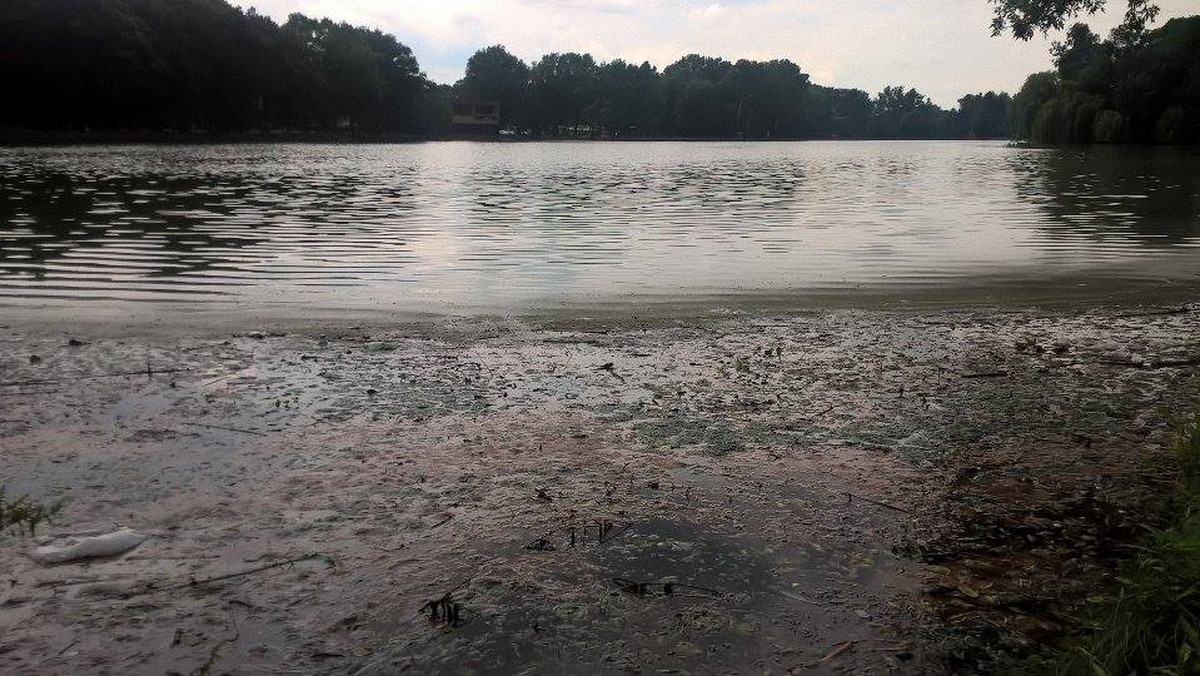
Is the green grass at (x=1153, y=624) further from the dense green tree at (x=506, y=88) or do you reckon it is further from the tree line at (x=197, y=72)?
the dense green tree at (x=506, y=88)

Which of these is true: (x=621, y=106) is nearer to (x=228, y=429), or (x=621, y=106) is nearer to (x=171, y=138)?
(x=171, y=138)

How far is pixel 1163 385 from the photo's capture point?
661 centimetres

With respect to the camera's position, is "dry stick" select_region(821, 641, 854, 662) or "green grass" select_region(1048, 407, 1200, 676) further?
"dry stick" select_region(821, 641, 854, 662)

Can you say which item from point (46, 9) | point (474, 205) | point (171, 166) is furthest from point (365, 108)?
point (474, 205)

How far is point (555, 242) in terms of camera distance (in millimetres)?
16016

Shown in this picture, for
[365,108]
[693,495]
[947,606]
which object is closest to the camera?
[947,606]

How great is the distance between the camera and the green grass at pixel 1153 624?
8.93ft

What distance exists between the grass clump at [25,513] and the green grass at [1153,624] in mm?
4433

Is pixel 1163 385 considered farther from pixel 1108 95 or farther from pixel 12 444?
pixel 1108 95

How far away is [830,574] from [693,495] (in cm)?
102

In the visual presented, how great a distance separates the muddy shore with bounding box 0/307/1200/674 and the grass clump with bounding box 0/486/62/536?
3.8 inches

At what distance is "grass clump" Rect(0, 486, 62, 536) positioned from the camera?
4180mm

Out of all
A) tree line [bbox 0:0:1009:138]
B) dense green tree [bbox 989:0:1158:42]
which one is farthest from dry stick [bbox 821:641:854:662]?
tree line [bbox 0:0:1009:138]

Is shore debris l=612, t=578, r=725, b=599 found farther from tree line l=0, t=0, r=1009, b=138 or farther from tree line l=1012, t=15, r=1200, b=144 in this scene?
tree line l=0, t=0, r=1009, b=138
